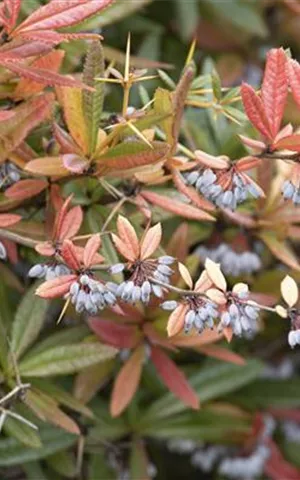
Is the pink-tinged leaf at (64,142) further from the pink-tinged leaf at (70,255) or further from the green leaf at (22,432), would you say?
the green leaf at (22,432)


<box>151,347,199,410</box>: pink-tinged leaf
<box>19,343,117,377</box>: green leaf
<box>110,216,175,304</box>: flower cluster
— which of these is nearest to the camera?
<box>110,216,175,304</box>: flower cluster

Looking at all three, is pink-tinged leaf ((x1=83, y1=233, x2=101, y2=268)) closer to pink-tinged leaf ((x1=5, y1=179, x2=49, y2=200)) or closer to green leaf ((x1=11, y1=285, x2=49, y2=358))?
pink-tinged leaf ((x1=5, y1=179, x2=49, y2=200))

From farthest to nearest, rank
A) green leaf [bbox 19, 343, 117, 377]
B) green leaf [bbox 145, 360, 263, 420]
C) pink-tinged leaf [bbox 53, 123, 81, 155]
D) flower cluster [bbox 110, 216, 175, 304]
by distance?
1. green leaf [bbox 145, 360, 263, 420]
2. green leaf [bbox 19, 343, 117, 377]
3. pink-tinged leaf [bbox 53, 123, 81, 155]
4. flower cluster [bbox 110, 216, 175, 304]

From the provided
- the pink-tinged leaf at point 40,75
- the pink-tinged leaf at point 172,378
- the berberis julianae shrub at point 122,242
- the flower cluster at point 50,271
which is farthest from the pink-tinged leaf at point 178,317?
the pink-tinged leaf at point 172,378

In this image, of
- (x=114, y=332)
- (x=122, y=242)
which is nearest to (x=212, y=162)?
(x=122, y=242)

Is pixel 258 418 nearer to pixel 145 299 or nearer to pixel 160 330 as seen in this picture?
pixel 160 330

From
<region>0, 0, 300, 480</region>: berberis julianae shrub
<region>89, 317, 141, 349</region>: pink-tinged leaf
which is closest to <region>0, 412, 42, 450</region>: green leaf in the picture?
<region>0, 0, 300, 480</region>: berberis julianae shrub
